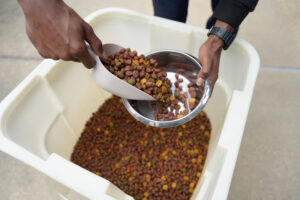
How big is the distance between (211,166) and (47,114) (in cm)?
62

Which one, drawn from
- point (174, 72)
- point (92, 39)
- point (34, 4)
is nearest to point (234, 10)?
point (174, 72)

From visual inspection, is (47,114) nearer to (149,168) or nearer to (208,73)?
(149,168)

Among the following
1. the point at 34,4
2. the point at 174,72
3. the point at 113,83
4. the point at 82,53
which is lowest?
the point at 174,72

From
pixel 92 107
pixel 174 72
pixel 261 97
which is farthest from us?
pixel 261 97

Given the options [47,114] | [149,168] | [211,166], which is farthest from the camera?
[149,168]

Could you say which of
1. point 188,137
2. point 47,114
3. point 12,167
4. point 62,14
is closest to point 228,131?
point 188,137

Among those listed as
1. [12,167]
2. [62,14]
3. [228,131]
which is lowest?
[12,167]

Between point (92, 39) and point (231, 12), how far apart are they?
426mm

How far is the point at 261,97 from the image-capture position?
1.31 meters

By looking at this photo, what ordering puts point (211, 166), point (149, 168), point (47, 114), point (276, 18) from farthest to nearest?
1. point (276, 18)
2. point (149, 168)
3. point (47, 114)
4. point (211, 166)

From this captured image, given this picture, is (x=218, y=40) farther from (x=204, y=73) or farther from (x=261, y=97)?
(x=261, y=97)

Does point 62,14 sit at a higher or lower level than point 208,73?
higher

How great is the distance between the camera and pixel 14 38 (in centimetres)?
169

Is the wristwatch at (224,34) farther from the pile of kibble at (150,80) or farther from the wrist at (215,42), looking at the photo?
the pile of kibble at (150,80)
